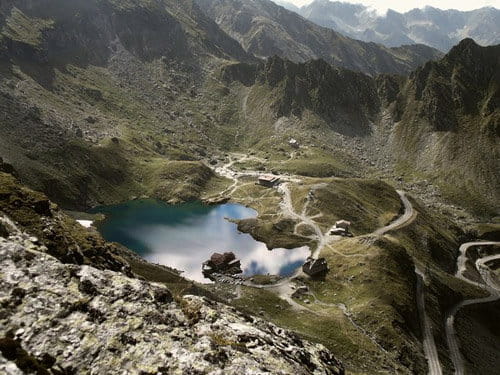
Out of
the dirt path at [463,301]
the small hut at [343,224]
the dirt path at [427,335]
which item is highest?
the small hut at [343,224]

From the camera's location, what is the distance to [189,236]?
151 m

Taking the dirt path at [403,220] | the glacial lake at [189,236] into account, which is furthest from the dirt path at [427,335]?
the glacial lake at [189,236]

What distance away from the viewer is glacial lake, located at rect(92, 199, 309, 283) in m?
128

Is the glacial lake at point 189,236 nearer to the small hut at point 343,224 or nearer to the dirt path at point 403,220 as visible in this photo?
the small hut at point 343,224

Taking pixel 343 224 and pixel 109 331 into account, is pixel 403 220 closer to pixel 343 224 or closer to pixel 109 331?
pixel 343 224

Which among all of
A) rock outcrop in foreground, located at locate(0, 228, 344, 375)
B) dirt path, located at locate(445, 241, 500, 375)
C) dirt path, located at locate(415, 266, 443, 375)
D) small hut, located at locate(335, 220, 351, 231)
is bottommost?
dirt path, located at locate(445, 241, 500, 375)

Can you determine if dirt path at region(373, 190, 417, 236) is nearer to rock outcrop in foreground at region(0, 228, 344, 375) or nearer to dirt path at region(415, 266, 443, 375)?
dirt path at region(415, 266, 443, 375)

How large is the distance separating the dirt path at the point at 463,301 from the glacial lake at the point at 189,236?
4415 centimetres

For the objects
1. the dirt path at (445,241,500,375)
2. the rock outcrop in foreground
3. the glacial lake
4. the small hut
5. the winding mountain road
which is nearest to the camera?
the rock outcrop in foreground

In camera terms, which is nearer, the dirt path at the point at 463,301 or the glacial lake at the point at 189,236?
the dirt path at the point at 463,301

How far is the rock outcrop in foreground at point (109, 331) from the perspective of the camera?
925 inches

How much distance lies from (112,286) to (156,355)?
280 inches

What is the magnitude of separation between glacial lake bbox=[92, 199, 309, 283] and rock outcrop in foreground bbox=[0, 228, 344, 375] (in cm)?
8563

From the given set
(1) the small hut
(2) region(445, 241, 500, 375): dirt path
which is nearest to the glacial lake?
(1) the small hut
